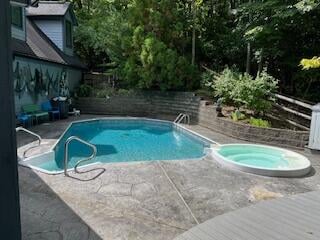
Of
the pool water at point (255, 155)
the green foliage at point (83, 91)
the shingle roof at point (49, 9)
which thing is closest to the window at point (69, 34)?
the shingle roof at point (49, 9)

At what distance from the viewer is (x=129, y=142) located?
1126 centimetres

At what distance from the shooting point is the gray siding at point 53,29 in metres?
16.3

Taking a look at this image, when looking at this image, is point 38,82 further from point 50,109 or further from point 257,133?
point 257,133

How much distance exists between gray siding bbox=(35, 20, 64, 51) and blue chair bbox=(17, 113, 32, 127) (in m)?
6.23

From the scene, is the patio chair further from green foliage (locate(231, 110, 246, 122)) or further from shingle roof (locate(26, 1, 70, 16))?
green foliage (locate(231, 110, 246, 122))

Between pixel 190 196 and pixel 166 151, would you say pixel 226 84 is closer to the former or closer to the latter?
pixel 166 151

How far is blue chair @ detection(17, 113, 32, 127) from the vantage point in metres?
11.2

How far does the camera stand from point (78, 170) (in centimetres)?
646

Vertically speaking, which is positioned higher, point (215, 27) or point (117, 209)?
point (215, 27)

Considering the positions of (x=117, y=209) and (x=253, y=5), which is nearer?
(x=117, y=209)

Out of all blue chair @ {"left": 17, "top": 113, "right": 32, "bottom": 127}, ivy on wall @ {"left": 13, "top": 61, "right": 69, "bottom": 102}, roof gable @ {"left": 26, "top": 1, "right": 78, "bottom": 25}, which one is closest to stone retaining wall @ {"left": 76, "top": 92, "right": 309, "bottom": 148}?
ivy on wall @ {"left": 13, "top": 61, "right": 69, "bottom": 102}

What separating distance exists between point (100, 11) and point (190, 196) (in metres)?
18.1

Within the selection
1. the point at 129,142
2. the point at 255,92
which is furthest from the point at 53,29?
the point at 255,92

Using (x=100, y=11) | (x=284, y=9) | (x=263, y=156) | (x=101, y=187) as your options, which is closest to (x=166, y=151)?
(x=263, y=156)
